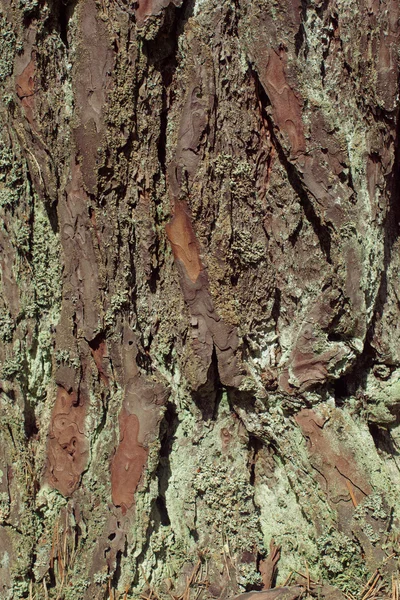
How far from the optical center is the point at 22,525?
2.12m

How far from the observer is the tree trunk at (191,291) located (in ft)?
6.56

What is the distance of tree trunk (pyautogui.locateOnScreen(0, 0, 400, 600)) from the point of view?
200 centimetres

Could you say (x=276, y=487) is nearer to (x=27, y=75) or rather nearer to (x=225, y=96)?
(x=225, y=96)

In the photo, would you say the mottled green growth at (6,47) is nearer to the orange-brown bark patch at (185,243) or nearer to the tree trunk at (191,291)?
the tree trunk at (191,291)

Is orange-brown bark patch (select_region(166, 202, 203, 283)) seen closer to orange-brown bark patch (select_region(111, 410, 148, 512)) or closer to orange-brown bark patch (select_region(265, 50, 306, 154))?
orange-brown bark patch (select_region(265, 50, 306, 154))

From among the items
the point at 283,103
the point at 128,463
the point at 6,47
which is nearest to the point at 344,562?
the point at 128,463

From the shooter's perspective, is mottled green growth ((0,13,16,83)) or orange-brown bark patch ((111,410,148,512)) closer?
mottled green growth ((0,13,16,83))

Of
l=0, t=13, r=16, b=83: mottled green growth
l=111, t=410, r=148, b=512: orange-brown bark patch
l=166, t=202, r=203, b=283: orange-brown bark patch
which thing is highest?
l=0, t=13, r=16, b=83: mottled green growth

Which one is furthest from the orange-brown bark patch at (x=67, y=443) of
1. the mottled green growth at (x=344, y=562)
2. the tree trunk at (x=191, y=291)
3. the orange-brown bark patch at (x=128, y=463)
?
the mottled green growth at (x=344, y=562)

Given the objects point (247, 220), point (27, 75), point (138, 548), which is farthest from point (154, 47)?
point (138, 548)

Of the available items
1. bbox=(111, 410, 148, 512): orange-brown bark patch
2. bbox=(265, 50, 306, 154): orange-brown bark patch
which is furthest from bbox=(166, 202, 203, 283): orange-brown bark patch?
bbox=(111, 410, 148, 512): orange-brown bark patch

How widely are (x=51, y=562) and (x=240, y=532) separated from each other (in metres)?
0.67

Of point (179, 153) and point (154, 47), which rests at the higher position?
point (154, 47)

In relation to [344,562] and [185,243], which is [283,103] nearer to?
[185,243]
